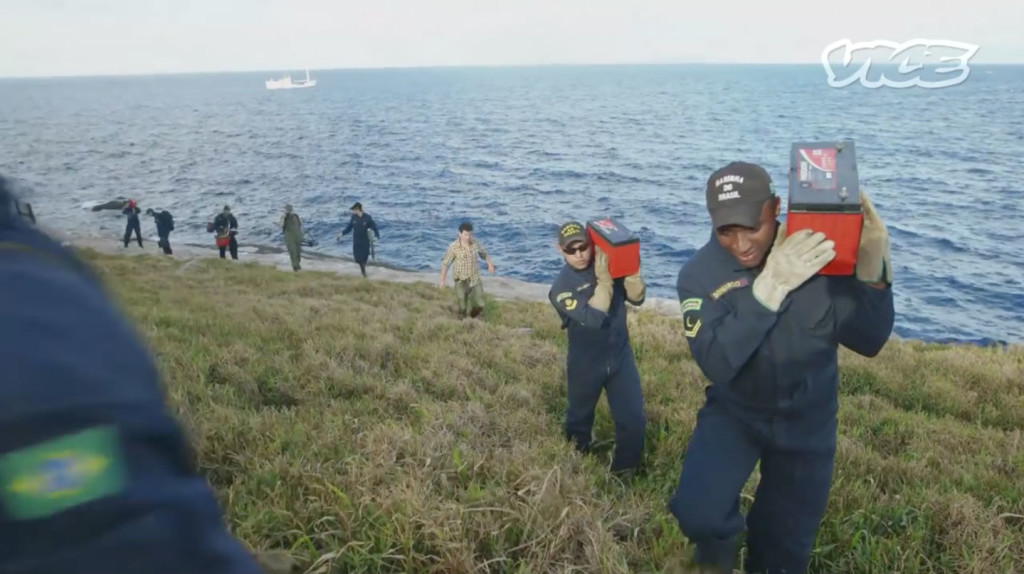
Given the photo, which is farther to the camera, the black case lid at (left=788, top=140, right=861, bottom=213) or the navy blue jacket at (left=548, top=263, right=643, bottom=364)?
the navy blue jacket at (left=548, top=263, right=643, bottom=364)

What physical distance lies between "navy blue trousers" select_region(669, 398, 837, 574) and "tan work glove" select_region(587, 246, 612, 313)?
1.87m

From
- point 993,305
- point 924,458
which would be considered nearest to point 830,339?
point 924,458

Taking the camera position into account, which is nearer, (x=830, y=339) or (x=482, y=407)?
(x=830, y=339)

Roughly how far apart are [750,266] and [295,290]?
1527 centimetres

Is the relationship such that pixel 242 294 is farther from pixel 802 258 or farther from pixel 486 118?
pixel 486 118

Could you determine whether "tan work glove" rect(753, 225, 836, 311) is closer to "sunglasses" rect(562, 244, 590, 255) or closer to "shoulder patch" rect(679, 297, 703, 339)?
"shoulder patch" rect(679, 297, 703, 339)

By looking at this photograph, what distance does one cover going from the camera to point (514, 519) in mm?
3873

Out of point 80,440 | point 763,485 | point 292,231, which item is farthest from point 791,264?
point 292,231

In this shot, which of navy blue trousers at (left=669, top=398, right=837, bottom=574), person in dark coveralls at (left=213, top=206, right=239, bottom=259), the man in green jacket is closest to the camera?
navy blue trousers at (left=669, top=398, right=837, bottom=574)

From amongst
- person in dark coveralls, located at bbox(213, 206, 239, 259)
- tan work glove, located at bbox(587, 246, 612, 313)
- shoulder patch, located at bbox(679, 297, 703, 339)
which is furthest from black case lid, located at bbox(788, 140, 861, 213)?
person in dark coveralls, located at bbox(213, 206, 239, 259)

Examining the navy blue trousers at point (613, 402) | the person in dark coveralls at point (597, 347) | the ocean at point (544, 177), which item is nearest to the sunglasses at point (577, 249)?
the person in dark coveralls at point (597, 347)

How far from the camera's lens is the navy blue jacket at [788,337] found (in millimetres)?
3498

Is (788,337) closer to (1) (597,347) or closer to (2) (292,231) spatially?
(1) (597,347)

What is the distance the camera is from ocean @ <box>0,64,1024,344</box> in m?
30.2
